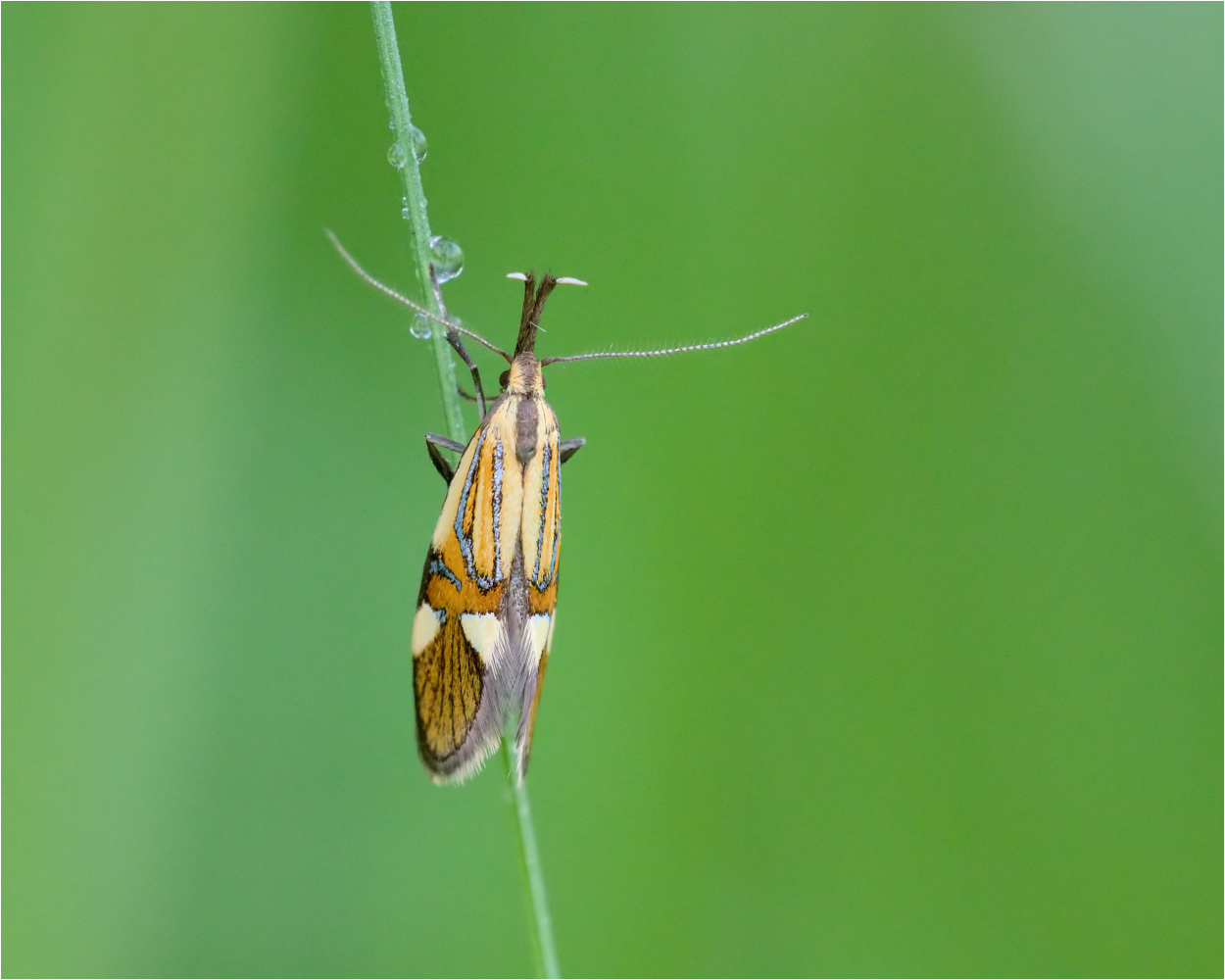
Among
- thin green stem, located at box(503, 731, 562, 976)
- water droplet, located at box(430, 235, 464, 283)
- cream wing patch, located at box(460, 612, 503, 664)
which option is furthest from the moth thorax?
thin green stem, located at box(503, 731, 562, 976)

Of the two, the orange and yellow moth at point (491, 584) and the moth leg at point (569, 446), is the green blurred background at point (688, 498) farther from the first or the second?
the orange and yellow moth at point (491, 584)

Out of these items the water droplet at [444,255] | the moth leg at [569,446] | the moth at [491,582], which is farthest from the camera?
the moth leg at [569,446]

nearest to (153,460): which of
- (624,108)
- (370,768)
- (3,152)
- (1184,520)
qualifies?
(3,152)

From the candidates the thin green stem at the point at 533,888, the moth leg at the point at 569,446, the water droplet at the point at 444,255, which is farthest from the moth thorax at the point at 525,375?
the thin green stem at the point at 533,888

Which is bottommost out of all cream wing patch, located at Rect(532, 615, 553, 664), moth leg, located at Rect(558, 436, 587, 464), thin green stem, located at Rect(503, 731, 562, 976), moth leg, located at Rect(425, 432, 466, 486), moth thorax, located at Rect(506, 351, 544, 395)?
thin green stem, located at Rect(503, 731, 562, 976)

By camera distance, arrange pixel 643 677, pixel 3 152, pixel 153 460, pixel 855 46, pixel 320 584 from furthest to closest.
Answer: pixel 855 46, pixel 643 677, pixel 320 584, pixel 153 460, pixel 3 152

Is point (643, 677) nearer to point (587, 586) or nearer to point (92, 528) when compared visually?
point (587, 586)

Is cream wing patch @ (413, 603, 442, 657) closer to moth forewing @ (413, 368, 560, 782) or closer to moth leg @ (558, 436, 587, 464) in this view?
moth forewing @ (413, 368, 560, 782)

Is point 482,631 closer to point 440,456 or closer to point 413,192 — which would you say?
point 440,456
